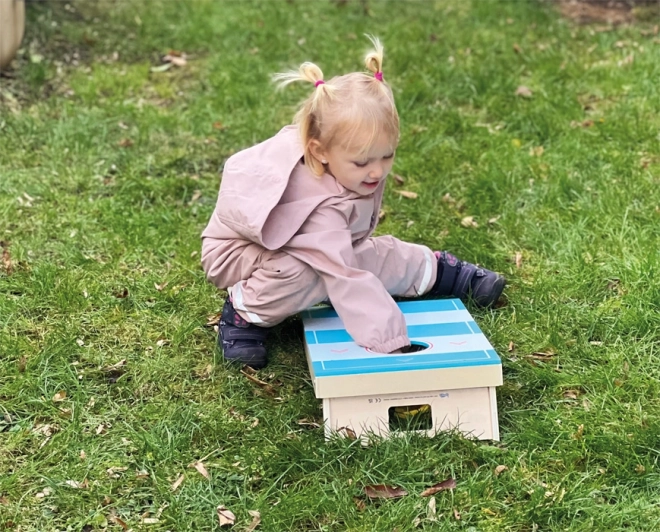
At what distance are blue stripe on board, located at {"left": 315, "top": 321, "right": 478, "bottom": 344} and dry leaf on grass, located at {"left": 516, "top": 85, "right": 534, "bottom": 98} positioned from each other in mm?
2815

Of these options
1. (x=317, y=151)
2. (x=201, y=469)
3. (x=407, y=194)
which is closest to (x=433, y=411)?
(x=201, y=469)

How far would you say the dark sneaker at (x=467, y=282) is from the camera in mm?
3570

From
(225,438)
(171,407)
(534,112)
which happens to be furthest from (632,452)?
(534,112)

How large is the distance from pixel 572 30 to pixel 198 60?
283cm

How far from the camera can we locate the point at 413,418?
2.94 m

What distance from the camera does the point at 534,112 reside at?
206 inches

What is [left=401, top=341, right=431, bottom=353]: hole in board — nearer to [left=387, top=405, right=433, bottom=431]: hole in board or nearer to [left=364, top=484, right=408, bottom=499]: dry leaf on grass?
[left=387, top=405, right=433, bottom=431]: hole in board

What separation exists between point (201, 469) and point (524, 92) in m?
3.69

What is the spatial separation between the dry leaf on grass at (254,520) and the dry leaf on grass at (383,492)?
33 centimetres

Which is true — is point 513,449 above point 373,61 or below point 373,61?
below

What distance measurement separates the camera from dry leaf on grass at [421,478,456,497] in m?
2.62

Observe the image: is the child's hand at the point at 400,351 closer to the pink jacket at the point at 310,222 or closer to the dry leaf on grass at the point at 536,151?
the pink jacket at the point at 310,222

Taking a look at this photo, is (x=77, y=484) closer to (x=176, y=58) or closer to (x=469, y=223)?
(x=469, y=223)

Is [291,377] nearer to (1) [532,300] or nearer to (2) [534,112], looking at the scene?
(1) [532,300]
